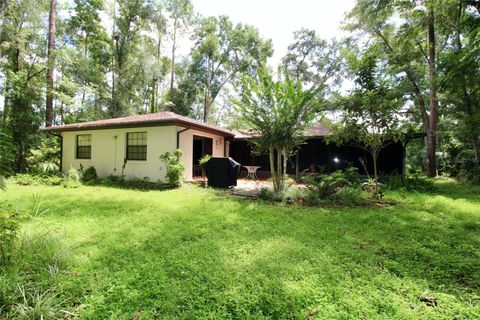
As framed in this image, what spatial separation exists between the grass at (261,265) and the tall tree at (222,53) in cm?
2019

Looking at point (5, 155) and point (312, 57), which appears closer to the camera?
point (5, 155)

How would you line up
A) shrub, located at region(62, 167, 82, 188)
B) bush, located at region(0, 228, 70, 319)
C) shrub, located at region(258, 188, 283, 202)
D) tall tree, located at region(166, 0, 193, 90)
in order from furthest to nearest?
tall tree, located at region(166, 0, 193, 90) < shrub, located at region(62, 167, 82, 188) < shrub, located at region(258, 188, 283, 202) < bush, located at region(0, 228, 70, 319)

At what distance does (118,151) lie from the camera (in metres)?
10.6

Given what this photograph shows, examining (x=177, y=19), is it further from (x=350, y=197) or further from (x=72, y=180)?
(x=350, y=197)

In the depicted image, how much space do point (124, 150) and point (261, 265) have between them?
933 cm

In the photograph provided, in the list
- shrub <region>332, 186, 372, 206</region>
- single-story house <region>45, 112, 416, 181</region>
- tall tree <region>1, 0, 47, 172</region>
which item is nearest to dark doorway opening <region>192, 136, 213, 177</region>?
single-story house <region>45, 112, 416, 181</region>

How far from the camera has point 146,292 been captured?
2.47 m

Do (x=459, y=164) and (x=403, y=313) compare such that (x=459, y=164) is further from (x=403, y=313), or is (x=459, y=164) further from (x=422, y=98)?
(x=403, y=313)

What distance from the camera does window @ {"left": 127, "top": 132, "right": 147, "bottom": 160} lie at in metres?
10.1

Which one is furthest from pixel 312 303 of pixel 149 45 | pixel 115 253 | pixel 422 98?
pixel 149 45

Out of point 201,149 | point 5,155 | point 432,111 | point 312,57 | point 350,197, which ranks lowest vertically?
point 350,197

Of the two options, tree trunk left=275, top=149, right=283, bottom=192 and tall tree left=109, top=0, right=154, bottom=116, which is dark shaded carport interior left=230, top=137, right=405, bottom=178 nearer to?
tree trunk left=275, top=149, right=283, bottom=192

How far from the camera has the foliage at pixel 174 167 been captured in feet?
28.2

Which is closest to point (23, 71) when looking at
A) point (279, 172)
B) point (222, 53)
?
point (279, 172)
